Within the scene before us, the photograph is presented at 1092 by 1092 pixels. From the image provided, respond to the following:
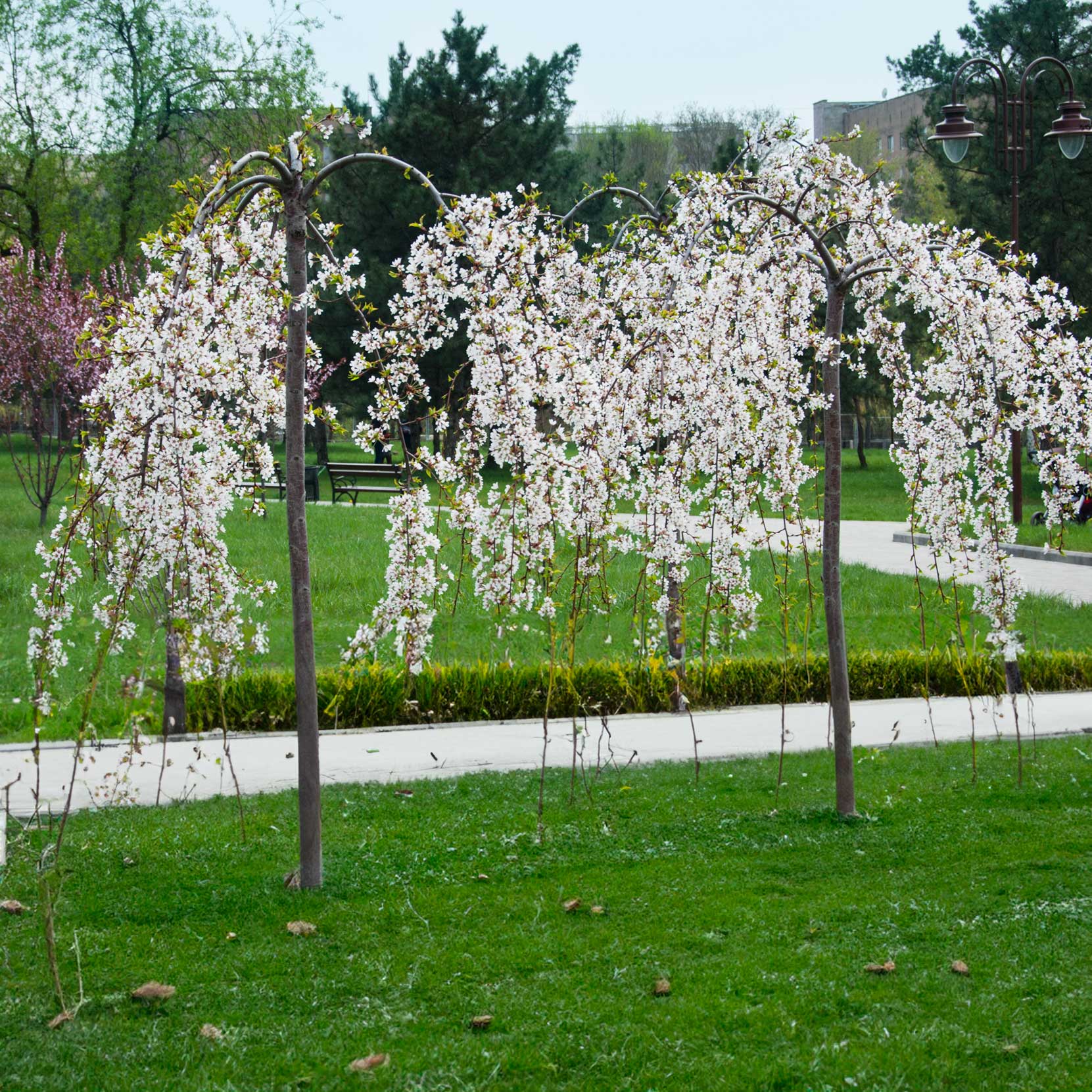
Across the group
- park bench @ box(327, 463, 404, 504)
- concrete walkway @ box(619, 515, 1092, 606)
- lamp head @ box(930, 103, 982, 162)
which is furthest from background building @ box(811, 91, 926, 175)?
lamp head @ box(930, 103, 982, 162)

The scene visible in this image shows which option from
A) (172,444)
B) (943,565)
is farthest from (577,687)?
(943,565)

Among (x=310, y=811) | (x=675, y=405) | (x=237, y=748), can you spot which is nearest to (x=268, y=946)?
(x=310, y=811)

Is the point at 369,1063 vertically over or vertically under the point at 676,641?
under

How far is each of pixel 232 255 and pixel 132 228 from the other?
913 inches

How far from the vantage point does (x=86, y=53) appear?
25.9m

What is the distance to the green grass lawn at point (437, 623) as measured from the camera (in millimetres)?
8695

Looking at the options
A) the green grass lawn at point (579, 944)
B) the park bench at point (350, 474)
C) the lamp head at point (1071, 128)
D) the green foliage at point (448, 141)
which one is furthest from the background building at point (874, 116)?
the green grass lawn at point (579, 944)

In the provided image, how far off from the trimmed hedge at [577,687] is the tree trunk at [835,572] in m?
1.76

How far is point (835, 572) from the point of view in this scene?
561cm

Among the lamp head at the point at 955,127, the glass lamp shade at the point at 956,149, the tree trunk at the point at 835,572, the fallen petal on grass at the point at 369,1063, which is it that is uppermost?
the glass lamp shade at the point at 956,149

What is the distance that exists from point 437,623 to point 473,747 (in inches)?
155

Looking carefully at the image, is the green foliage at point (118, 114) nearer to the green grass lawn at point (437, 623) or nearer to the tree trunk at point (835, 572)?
the green grass lawn at point (437, 623)

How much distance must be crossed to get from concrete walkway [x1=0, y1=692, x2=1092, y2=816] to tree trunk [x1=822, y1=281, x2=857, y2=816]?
126cm

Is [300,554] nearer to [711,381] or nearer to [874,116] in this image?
[711,381]
